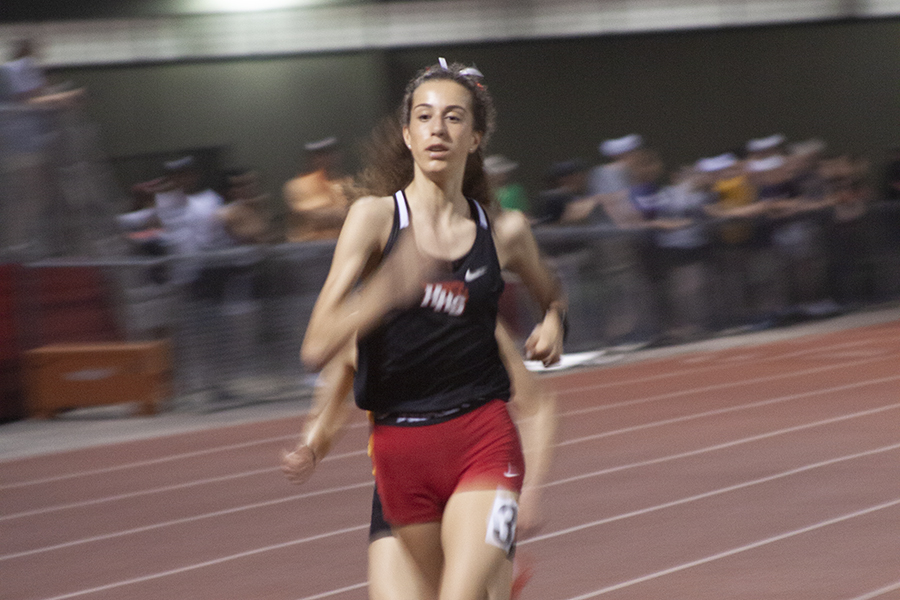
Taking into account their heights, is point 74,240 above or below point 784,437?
above

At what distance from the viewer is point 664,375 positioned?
39.1 feet

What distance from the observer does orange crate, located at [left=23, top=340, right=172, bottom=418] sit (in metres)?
10.7

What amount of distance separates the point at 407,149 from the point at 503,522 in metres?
0.99

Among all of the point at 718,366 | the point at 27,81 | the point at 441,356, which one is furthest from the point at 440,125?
the point at 718,366

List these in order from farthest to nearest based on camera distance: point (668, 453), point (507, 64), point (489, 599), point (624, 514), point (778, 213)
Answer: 1. point (507, 64)
2. point (778, 213)
3. point (668, 453)
4. point (624, 514)
5. point (489, 599)

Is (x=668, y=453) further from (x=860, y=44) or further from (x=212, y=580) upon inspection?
(x=860, y=44)

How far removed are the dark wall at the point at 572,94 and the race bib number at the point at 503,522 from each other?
15580 millimetres

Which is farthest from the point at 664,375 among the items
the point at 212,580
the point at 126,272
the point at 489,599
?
the point at 489,599

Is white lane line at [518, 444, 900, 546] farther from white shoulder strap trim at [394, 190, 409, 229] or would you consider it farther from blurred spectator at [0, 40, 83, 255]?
blurred spectator at [0, 40, 83, 255]

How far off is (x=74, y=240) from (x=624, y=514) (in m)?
6.88

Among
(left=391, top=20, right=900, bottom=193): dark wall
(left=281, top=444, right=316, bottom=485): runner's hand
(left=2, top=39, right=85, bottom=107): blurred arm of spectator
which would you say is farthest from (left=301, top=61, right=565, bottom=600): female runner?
(left=391, top=20, right=900, bottom=193): dark wall

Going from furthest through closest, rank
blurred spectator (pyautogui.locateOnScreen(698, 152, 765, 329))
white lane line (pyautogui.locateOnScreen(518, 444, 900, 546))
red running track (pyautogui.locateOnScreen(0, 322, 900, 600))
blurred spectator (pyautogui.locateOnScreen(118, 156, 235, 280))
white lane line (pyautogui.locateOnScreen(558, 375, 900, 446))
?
1. blurred spectator (pyautogui.locateOnScreen(698, 152, 765, 329))
2. blurred spectator (pyautogui.locateOnScreen(118, 156, 235, 280))
3. white lane line (pyautogui.locateOnScreen(558, 375, 900, 446))
4. white lane line (pyautogui.locateOnScreen(518, 444, 900, 546))
5. red running track (pyautogui.locateOnScreen(0, 322, 900, 600))

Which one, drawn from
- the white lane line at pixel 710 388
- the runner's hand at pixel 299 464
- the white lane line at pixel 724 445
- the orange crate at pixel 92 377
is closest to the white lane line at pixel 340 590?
the white lane line at pixel 724 445

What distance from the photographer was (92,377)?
35.5ft
